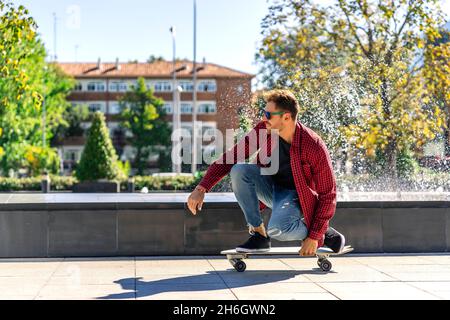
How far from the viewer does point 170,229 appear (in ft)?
26.5

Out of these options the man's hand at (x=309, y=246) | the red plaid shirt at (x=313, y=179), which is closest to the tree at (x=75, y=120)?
the red plaid shirt at (x=313, y=179)

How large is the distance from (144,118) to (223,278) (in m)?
78.8

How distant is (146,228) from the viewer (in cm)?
804

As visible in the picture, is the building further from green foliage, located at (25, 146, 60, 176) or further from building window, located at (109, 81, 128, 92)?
green foliage, located at (25, 146, 60, 176)

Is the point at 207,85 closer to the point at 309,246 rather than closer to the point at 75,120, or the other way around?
the point at 75,120

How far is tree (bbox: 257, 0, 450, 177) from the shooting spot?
12.5 metres

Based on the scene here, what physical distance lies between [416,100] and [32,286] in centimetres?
1007

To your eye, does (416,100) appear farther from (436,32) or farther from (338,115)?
(338,115)

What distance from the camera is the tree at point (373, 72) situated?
12.5 m

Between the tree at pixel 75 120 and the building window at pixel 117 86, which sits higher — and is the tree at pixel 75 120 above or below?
below

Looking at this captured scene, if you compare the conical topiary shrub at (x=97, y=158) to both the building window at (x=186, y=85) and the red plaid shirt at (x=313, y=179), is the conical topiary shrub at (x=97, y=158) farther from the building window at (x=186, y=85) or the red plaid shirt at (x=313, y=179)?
the building window at (x=186, y=85)

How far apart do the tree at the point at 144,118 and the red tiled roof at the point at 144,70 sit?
52.0 ft

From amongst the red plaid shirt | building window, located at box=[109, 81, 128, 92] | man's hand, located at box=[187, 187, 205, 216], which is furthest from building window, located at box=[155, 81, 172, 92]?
the red plaid shirt
